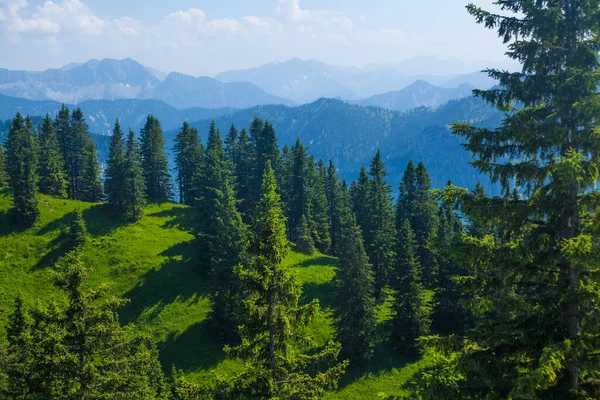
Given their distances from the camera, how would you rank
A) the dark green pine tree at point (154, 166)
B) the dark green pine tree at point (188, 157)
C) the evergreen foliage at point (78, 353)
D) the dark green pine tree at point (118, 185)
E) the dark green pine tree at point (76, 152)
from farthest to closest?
1. the dark green pine tree at point (76, 152)
2. the dark green pine tree at point (188, 157)
3. the dark green pine tree at point (154, 166)
4. the dark green pine tree at point (118, 185)
5. the evergreen foliage at point (78, 353)

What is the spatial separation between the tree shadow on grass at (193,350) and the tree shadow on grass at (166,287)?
214 inches

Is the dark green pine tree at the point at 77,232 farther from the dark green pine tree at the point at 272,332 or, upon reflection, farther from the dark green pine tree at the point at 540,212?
the dark green pine tree at the point at 540,212

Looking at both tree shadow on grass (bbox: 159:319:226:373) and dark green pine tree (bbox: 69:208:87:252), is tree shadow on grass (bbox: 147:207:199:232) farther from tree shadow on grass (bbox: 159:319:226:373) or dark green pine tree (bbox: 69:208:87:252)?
tree shadow on grass (bbox: 159:319:226:373)

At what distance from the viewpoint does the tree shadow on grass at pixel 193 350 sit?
141 feet

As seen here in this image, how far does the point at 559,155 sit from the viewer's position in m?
11.3

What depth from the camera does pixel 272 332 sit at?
15.6 m

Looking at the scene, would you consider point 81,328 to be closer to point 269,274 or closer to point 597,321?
point 269,274

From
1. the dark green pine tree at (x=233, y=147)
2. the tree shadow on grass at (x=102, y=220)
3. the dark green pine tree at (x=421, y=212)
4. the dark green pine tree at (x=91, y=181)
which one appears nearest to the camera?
the dark green pine tree at (x=421, y=212)

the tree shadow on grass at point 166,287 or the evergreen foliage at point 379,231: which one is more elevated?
the evergreen foliage at point 379,231

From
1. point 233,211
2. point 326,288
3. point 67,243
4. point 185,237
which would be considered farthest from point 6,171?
point 326,288

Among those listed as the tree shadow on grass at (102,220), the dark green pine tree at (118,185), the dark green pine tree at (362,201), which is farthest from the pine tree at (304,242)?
the dark green pine tree at (118,185)

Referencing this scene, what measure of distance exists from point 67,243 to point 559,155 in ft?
205

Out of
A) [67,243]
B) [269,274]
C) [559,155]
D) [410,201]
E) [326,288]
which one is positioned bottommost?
[326,288]

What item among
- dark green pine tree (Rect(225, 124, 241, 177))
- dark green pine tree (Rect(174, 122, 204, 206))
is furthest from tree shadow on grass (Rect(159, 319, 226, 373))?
dark green pine tree (Rect(225, 124, 241, 177))
